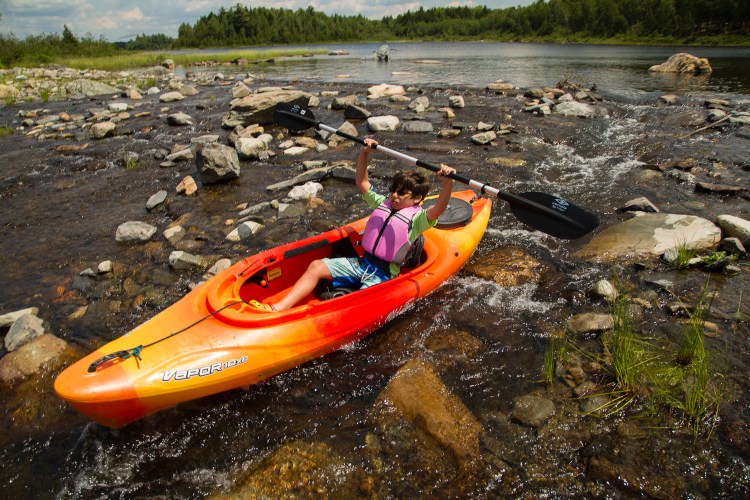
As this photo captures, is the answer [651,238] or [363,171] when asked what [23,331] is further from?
[651,238]

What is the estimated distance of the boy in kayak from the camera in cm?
401

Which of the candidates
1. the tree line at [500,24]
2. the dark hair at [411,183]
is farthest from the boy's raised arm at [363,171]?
the tree line at [500,24]

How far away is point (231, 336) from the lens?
10.7 feet

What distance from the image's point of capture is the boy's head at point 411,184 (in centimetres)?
403

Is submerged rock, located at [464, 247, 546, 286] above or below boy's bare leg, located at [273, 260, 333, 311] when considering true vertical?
below

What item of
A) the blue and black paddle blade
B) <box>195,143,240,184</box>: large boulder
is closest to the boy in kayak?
the blue and black paddle blade

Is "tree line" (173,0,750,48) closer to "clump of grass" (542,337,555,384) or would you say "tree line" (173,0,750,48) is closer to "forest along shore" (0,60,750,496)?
"forest along shore" (0,60,750,496)

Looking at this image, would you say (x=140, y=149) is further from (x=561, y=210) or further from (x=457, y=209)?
(x=561, y=210)

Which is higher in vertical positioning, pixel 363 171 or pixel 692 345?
pixel 363 171

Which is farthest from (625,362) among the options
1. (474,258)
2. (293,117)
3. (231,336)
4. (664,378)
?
(293,117)

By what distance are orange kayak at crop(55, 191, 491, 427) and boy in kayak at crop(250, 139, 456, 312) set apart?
277 mm

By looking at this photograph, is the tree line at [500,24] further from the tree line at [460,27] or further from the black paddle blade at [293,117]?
the black paddle blade at [293,117]

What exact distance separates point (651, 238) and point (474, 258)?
6.49 ft

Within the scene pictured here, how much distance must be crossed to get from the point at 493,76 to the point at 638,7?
44.1m
